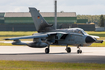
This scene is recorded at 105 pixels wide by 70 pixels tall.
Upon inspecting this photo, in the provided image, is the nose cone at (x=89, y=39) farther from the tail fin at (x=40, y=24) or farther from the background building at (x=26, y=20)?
the background building at (x=26, y=20)

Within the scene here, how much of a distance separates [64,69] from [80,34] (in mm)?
12310

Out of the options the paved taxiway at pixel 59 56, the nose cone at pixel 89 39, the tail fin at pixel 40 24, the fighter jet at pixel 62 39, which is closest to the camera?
the paved taxiway at pixel 59 56

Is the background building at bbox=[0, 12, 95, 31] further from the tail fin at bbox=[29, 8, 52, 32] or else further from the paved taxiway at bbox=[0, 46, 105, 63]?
the paved taxiway at bbox=[0, 46, 105, 63]

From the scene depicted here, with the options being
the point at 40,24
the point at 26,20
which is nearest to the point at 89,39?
the point at 40,24

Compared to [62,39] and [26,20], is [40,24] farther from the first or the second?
[26,20]

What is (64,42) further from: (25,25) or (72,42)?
(25,25)

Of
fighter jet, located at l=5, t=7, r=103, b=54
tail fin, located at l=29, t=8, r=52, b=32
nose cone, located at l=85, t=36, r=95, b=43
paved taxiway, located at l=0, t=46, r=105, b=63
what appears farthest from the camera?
tail fin, located at l=29, t=8, r=52, b=32

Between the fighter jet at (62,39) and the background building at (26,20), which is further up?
the fighter jet at (62,39)

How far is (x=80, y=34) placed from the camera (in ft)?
88.5

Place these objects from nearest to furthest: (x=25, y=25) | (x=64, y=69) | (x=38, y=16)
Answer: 1. (x=64, y=69)
2. (x=38, y=16)
3. (x=25, y=25)

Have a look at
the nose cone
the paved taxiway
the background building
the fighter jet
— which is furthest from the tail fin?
the background building

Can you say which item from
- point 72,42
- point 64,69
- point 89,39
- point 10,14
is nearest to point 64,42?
point 72,42

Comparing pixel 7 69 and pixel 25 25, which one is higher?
pixel 7 69

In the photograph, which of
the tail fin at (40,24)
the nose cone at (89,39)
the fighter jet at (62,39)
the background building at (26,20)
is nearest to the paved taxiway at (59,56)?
the fighter jet at (62,39)
